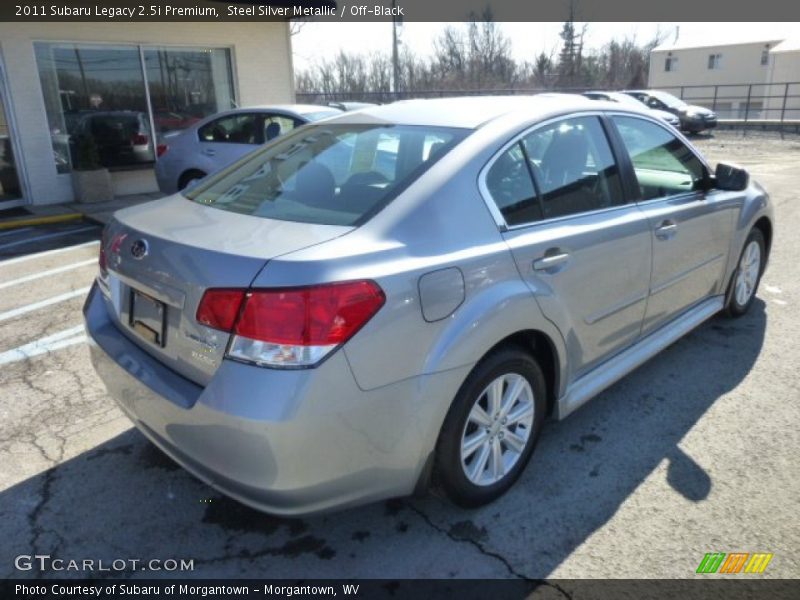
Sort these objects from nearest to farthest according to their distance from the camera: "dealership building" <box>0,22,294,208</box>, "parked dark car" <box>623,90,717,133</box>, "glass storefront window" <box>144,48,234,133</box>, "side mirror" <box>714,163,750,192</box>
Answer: "side mirror" <box>714,163,750,192</box> → "dealership building" <box>0,22,294,208</box> → "glass storefront window" <box>144,48,234,133</box> → "parked dark car" <box>623,90,717,133</box>

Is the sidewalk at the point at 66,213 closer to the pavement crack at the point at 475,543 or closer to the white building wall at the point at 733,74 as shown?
the pavement crack at the point at 475,543

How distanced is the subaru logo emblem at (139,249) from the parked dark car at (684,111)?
24.1m

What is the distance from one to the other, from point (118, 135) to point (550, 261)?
10164 mm

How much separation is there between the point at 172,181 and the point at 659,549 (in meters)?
7.80

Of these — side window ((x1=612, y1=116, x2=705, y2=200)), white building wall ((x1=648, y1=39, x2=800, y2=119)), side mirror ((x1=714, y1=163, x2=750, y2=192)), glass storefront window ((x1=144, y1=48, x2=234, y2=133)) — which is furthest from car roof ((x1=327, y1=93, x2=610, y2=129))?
white building wall ((x1=648, y1=39, x2=800, y2=119))

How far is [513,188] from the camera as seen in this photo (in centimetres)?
266

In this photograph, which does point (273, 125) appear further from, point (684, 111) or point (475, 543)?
point (684, 111)

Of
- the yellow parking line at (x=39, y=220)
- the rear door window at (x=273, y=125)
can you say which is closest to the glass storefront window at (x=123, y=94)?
the yellow parking line at (x=39, y=220)

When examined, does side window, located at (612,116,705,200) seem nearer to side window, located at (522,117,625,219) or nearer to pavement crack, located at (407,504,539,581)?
side window, located at (522,117,625,219)

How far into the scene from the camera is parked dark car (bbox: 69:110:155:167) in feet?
34.1

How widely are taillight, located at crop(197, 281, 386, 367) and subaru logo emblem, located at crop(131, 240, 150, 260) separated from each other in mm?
561

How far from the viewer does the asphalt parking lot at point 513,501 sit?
2391mm

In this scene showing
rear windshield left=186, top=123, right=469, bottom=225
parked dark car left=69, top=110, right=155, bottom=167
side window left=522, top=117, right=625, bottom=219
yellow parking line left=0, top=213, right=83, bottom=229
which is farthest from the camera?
parked dark car left=69, top=110, right=155, bottom=167

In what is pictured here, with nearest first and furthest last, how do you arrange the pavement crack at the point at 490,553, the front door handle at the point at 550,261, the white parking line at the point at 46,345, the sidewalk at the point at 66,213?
the pavement crack at the point at 490,553
the front door handle at the point at 550,261
the white parking line at the point at 46,345
the sidewalk at the point at 66,213
